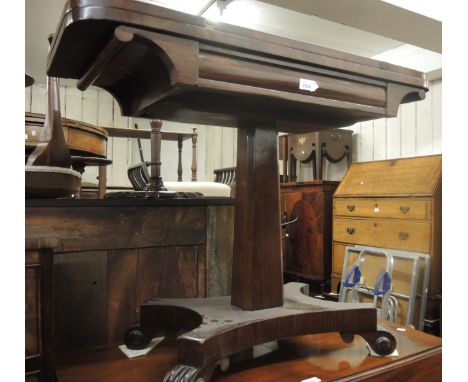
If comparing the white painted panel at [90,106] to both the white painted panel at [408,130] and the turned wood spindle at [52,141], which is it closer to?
the white painted panel at [408,130]

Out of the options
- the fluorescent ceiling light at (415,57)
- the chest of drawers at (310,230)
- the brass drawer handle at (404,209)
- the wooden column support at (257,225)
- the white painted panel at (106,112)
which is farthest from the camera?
the white painted panel at (106,112)

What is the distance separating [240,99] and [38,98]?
14.3ft

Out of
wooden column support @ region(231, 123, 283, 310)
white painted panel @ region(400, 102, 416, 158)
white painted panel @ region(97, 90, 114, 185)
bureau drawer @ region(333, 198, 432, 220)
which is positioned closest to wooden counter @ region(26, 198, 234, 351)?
wooden column support @ region(231, 123, 283, 310)

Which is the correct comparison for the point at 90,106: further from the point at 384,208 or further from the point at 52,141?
the point at 52,141

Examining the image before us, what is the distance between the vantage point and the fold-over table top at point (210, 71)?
1.79ft

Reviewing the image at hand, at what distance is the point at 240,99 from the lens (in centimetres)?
67

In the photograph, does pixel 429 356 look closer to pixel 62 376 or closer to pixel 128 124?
pixel 62 376

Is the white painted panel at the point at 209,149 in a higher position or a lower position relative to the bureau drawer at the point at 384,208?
higher

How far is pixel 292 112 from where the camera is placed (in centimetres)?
76

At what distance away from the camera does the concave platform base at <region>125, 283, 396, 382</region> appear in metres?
0.62

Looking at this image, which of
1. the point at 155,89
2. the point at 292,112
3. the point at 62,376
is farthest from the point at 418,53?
the point at 62,376

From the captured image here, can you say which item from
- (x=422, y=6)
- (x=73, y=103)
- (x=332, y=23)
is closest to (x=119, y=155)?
(x=73, y=103)

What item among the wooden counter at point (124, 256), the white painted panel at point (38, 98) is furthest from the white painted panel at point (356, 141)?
the white painted panel at point (38, 98)
